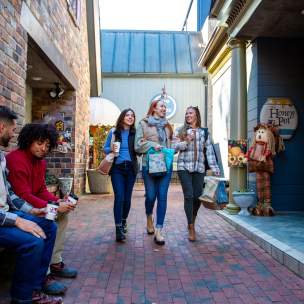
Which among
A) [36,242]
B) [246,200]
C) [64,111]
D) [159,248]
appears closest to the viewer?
[36,242]

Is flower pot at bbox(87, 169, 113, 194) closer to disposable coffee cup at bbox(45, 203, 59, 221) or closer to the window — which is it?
the window

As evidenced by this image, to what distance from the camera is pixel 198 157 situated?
5035mm

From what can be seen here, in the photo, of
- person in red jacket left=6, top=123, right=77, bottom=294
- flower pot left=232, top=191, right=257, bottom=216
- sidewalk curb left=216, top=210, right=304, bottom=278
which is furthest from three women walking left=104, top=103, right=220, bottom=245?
person in red jacket left=6, top=123, right=77, bottom=294

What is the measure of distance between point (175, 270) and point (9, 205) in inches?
67.2

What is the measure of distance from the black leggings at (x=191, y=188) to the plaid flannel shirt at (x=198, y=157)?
8 cm

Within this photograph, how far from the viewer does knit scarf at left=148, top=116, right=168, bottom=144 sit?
506 cm

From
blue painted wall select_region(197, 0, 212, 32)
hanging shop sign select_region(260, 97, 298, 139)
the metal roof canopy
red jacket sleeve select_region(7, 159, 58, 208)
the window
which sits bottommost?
red jacket sleeve select_region(7, 159, 58, 208)

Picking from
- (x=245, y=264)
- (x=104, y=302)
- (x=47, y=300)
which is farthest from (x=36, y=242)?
(x=245, y=264)

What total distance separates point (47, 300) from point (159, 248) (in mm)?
2026

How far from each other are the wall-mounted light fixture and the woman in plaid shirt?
4761 mm

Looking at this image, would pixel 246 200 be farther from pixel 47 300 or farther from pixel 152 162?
pixel 47 300

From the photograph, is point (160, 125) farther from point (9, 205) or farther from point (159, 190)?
point (9, 205)

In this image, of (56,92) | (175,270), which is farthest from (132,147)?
(56,92)

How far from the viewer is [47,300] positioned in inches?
112
